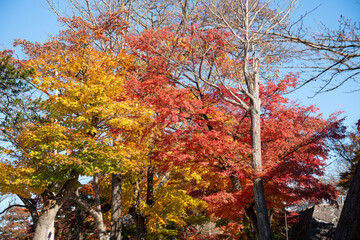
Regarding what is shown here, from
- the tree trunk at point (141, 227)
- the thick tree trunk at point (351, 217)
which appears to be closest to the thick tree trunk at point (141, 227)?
the tree trunk at point (141, 227)

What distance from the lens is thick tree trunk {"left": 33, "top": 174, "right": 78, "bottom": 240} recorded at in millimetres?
9984

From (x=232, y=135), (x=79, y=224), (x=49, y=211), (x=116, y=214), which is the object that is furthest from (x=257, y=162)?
(x=79, y=224)

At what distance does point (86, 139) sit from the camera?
32.2 ft

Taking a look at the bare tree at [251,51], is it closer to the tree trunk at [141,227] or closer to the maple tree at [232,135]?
the maple tree at [232,135]

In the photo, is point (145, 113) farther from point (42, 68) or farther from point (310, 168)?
point (310, 168)

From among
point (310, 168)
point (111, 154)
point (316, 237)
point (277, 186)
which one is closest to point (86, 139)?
point (111, 154)

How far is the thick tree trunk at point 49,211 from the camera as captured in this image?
9.98 m

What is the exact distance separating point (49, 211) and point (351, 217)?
10.0 metres

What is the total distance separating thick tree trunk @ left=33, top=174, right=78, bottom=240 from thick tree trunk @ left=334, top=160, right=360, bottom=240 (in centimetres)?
945

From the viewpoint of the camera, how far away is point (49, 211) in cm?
1025

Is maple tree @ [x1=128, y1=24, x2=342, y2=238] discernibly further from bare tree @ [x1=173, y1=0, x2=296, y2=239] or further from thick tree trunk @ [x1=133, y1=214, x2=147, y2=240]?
thick tree trunk @ [x1=133, y1=214, x2=147, y2=240]

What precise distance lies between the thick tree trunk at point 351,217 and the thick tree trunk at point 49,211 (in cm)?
945

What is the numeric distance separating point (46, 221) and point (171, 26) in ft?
31.7

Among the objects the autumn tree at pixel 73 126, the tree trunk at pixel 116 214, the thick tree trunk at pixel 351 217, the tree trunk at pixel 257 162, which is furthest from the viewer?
the tree trunk at pixel 116 214
